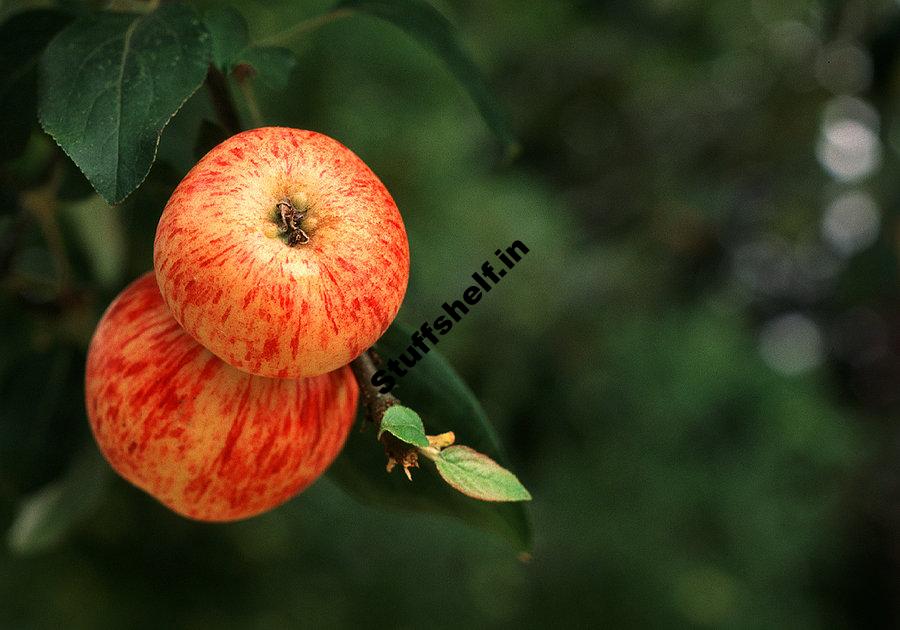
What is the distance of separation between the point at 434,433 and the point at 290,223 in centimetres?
17

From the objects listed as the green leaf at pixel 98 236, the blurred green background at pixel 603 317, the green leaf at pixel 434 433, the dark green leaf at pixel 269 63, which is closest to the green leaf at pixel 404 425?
the green leaf at pixel 434 433

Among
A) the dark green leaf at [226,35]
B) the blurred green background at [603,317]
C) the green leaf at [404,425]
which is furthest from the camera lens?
the blurred green background at [603,317]

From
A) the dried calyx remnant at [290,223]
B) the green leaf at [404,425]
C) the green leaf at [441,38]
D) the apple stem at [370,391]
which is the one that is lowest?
the apple stem at [370,391]

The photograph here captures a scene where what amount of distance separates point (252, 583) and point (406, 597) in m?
0.35

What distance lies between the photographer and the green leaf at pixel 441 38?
0.57 metres

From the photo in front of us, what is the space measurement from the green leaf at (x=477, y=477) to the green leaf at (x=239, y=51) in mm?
235

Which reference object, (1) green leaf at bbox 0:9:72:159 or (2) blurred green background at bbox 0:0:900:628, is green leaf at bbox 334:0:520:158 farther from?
(2) blurred green background at bbox 0:0:900:628

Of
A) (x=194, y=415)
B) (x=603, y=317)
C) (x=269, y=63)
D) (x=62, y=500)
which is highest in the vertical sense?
(x=269, y=63)

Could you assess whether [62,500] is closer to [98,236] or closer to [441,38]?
[98,236]

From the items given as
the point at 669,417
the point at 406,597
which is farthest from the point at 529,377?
the point at 406,597

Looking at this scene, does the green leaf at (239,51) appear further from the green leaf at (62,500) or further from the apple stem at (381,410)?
the green leaf at (62,500)

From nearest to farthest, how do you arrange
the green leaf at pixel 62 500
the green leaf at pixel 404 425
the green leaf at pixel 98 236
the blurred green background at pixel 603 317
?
the green leaf at pixel 404 425, the green leaf at pixel 62 500, the green leaf at pixel 98 236, the blurred green background at pixel 603 317

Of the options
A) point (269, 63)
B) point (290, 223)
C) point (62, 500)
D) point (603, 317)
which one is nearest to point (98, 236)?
point (62, 500)

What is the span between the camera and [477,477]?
383 millimetres
